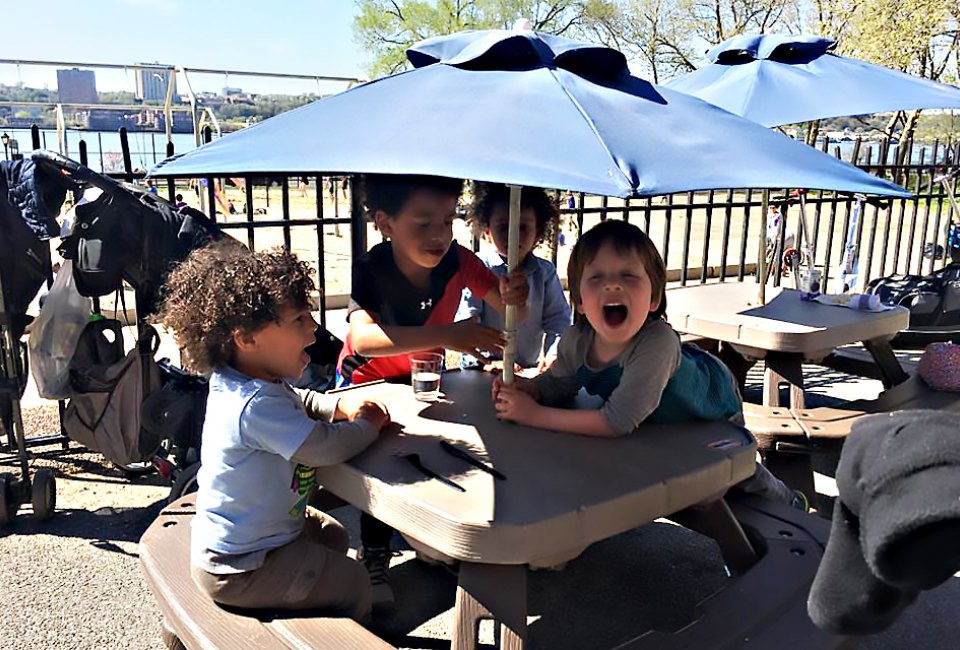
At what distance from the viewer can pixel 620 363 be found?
95.7 inches

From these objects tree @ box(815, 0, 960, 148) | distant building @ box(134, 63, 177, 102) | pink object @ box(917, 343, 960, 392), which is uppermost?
tree @ box(815, 0, 960, 148)

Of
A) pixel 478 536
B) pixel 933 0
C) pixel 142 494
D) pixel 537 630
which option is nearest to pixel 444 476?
pixel 478 536

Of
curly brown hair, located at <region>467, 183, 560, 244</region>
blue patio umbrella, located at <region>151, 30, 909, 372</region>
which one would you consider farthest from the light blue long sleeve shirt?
blue patio umbrella, located at <region>151, 30, 909, 372</region>

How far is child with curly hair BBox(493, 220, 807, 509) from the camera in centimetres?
227

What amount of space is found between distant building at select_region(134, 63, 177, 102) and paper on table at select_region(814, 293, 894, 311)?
11.2m

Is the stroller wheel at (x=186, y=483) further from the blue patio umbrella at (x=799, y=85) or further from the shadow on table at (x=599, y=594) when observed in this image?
the blue patio umbrella at (x=799, y=85)

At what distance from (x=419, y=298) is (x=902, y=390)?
2479mm

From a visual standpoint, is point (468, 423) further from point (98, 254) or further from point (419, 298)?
point (98, 254)

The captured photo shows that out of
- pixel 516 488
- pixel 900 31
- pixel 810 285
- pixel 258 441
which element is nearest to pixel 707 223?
pixel 810 285

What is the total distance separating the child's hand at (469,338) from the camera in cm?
258

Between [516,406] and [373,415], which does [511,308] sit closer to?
[516,406]

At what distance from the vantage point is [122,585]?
10.00 feet

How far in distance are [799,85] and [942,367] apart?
168cm

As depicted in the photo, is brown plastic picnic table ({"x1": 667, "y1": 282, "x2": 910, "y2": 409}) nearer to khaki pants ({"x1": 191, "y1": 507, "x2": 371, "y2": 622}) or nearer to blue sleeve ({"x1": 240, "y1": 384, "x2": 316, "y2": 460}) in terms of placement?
khaki pants ({"x1": 191, "y1": 507, "x2": 371, "y2": 622})
